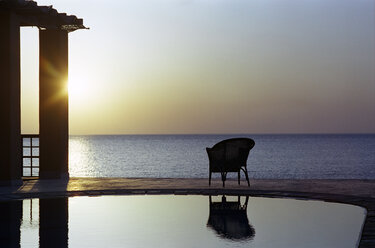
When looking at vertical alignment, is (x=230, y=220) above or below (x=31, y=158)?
below

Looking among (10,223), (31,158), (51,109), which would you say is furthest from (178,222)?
(31,158)

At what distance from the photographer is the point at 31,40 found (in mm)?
15805

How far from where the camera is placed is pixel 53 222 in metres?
6.46

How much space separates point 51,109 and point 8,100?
1.34 metres

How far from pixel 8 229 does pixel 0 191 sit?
3855 millimetres

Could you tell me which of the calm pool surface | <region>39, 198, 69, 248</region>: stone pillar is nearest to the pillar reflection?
the calm pool surface

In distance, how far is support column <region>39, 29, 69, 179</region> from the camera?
11.8 meters

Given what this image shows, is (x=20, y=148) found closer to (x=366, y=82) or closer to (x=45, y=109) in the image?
(x=45, y=109)

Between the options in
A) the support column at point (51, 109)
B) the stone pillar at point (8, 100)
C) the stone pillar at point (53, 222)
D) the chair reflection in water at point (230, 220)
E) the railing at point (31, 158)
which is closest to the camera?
the stone pillar at point (53, 222)

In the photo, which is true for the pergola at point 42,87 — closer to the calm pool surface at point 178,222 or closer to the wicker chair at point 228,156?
the calm pool surface at point 178,222

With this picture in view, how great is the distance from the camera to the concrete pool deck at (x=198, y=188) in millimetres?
8734

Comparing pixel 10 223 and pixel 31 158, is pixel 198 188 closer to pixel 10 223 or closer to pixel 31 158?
pixel 10 223

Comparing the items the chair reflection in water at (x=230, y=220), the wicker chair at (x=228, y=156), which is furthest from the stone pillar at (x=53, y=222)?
the wicker chair at (x=228, y=156)

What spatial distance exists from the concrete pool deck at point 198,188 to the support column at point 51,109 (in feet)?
1.75
